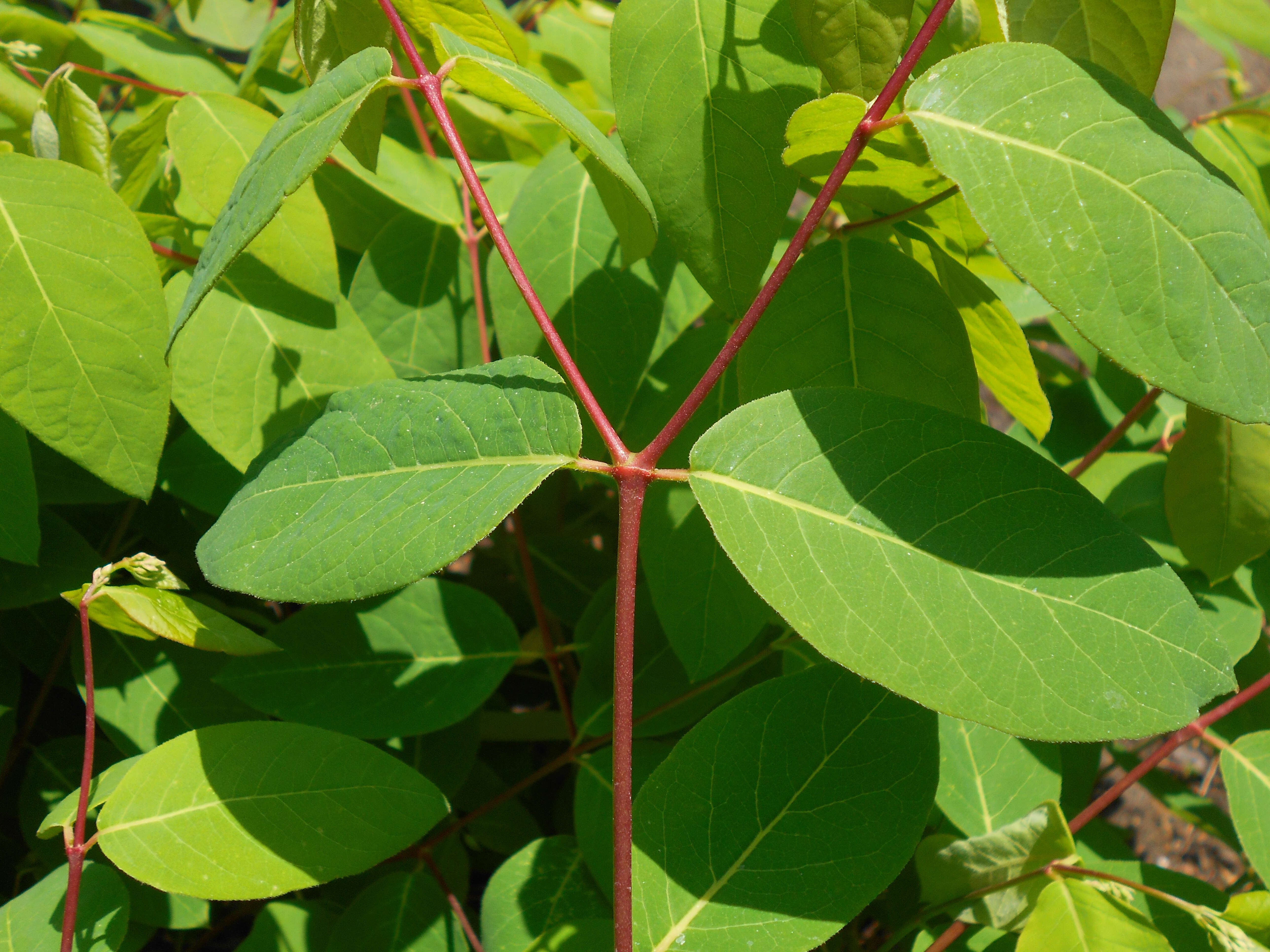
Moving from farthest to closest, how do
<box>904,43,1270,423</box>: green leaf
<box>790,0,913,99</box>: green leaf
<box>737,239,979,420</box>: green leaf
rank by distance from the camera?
<box>737,239,979,420</box>: green leaf, <box>790,0,913,99</box>: green leaf, <box>904,43,1270,423</box>: green leaf

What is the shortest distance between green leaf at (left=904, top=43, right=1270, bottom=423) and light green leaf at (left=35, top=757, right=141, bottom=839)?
764 millimetres

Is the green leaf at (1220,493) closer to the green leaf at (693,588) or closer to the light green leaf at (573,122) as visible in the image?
the green leaf at (693,588)

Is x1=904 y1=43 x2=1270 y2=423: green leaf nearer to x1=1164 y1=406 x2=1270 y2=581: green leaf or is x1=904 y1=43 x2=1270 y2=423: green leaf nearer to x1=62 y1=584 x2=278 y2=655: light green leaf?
x1=1164 y1=406 x2=1270 y2=581: green leaf

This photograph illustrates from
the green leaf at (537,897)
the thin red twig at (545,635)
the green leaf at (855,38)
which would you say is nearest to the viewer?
the green leaf at (855,38)

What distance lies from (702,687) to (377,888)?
39 cm

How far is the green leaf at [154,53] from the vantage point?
3.27 ft

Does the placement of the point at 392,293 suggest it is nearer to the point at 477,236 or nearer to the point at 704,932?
the point at 477,236

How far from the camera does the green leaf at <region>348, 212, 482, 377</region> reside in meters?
0.99

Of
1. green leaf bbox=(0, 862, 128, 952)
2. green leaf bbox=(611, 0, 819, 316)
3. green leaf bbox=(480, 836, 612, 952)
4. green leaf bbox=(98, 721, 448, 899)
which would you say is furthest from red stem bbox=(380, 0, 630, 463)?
green leaf bbox=(0, 862, 128, 952)

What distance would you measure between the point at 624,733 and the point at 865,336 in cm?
38

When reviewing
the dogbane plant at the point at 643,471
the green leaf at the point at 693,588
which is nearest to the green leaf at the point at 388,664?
the dogbane plant at the point at 643,471

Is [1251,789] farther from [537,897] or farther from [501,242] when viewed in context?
[501,242]

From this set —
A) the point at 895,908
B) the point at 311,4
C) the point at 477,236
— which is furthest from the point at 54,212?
the point at 895,908

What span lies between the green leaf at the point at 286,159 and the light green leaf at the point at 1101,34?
0.44m
